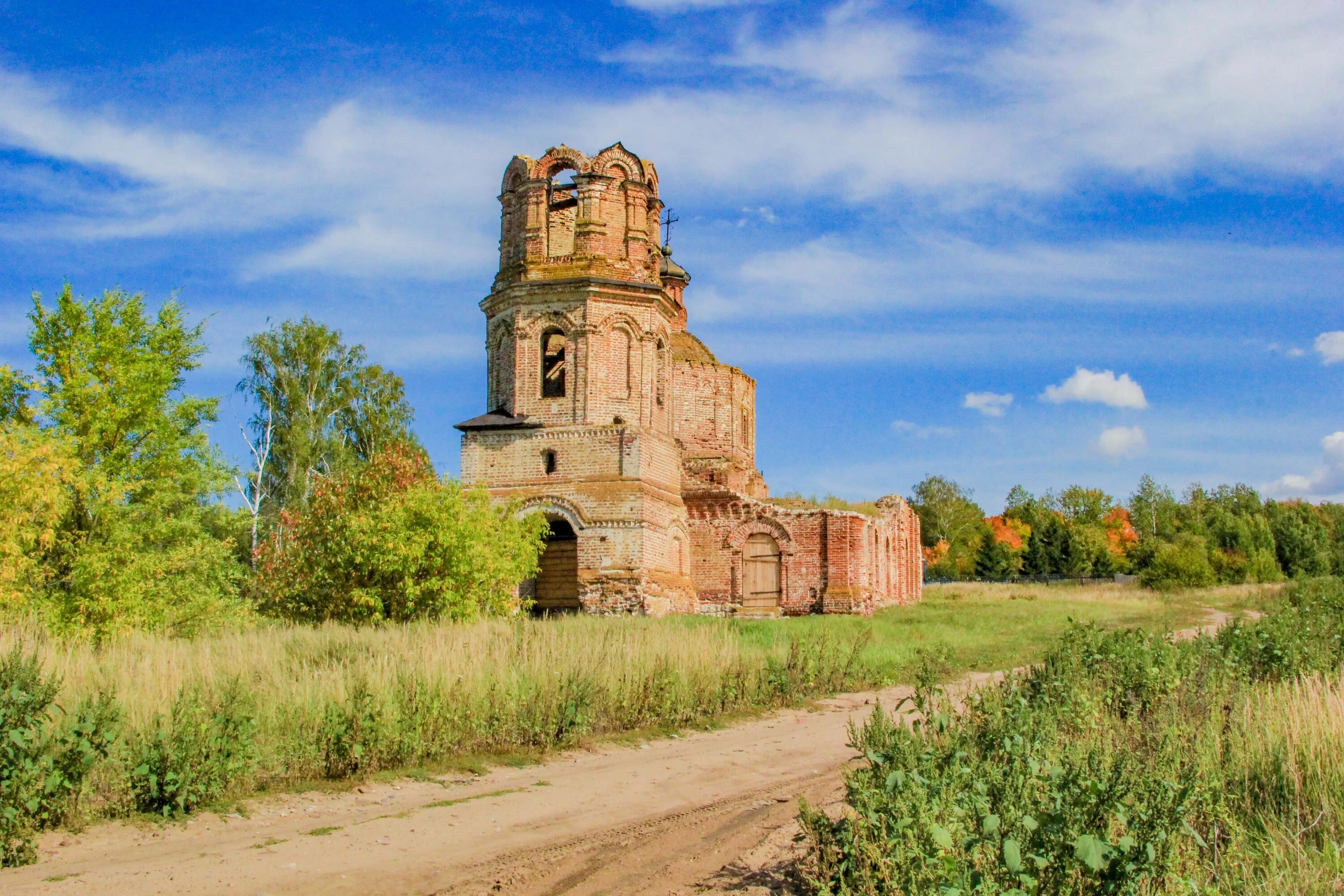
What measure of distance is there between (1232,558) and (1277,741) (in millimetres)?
54816

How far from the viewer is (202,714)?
28.1 ft

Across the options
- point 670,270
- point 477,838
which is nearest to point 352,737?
point 477,838

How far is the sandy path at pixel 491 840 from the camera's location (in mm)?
6457

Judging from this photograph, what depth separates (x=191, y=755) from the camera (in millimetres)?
8086

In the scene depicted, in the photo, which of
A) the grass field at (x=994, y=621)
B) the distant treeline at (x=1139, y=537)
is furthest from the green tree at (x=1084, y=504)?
the grass field at (x=994, y=621)

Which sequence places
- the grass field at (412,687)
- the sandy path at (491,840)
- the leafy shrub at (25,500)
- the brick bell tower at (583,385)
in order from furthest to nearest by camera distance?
the brick bell tower at (583,385), the leafy shrub at (25,500), the grass field at (412,687), the sandy path at (491,840)

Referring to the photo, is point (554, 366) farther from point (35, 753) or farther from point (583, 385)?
point (35, 753)

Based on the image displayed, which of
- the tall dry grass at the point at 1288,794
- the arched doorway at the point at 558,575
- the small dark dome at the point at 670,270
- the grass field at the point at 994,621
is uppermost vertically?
the small dark dome at the point at 670,270

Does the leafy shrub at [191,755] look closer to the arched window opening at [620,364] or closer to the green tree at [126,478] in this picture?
the green tree at [126,478]

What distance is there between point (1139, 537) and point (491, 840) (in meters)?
76.6

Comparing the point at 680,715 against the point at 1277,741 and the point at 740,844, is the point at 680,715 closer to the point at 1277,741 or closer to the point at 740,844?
the point at 740,844

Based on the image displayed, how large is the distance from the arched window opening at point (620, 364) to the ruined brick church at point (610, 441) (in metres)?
0.03

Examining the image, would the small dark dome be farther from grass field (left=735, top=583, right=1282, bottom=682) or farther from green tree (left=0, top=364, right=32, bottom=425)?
green tree (left=0, top=364, right=32, bottom=425)

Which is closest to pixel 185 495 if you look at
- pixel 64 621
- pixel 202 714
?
pixel 64 621
